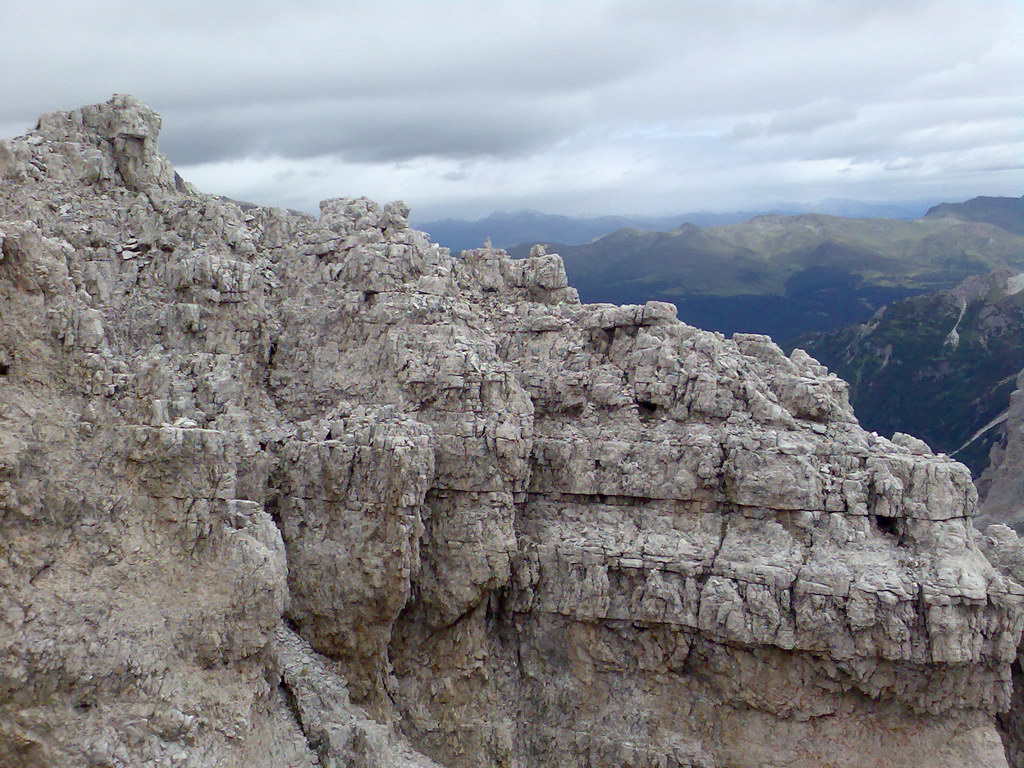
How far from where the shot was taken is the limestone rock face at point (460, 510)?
33.3 meters

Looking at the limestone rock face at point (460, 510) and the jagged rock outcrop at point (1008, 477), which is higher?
the limestone rock face at point (460, 510)

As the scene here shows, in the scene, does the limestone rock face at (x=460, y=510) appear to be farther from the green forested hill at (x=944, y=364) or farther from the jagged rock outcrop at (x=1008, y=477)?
the green forested hill at (x=944, y=364)

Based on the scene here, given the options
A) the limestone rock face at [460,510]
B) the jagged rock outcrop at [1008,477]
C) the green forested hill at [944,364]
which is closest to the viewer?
the limestone rock face at [460,510]

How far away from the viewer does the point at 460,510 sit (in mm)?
42562

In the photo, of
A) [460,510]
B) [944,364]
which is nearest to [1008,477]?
[944,364]

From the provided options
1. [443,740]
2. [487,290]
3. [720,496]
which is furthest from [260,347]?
[720,496]

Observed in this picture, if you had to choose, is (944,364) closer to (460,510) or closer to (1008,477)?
(1008,477)

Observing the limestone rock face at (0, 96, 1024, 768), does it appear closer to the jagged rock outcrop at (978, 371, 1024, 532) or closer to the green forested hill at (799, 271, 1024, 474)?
the jagged rock outcrop at (978, 371, 1024, 532)

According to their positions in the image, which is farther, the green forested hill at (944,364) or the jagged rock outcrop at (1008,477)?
the green forested hill at (944,364)

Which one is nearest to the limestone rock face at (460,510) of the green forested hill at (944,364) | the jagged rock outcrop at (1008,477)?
the jagged rock outcrop at (1008,477)

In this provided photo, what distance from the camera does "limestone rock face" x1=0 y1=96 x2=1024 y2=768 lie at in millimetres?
33281

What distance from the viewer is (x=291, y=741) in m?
35.4

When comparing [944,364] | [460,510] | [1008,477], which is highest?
[460,510]

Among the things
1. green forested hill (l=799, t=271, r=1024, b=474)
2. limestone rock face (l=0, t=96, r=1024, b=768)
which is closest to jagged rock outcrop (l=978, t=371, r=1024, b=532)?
green forested hill (l=799, t=271, r=1024, b=474)
